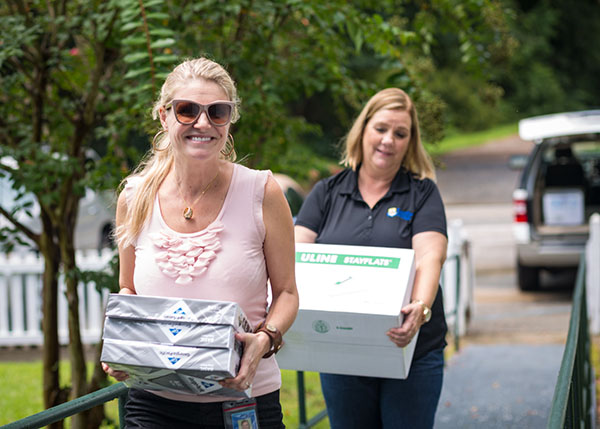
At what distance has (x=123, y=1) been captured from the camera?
3115mm

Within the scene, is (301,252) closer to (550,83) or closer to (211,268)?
(211,268)

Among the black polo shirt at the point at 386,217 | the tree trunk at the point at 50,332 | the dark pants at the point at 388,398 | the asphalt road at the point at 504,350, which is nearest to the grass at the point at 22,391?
the tree trunk at the point at 50,332

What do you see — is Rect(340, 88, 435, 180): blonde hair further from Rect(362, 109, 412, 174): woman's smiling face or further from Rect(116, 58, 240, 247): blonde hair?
Rect(116, 58, 240, 247): blonde hair

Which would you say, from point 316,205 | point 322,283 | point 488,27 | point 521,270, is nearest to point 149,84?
point 316,205

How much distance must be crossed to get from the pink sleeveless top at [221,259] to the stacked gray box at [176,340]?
0.42 feet

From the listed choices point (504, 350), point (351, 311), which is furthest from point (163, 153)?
point (504, 350)

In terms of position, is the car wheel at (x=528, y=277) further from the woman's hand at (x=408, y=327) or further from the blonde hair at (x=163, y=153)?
the blonde hair at (x=163, y=153)

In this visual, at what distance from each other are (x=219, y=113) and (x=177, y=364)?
64cm

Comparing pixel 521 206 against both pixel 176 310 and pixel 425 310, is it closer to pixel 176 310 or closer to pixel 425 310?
pixel 425 310

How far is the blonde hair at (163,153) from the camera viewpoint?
80.1 inches

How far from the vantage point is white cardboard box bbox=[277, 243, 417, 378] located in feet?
8.50

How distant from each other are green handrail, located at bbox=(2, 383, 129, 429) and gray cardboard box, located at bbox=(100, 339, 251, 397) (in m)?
0.22

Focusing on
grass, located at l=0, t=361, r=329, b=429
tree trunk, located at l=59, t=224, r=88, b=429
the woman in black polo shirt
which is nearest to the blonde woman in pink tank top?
the woman in black polo shirt

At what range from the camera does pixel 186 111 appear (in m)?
2.00
